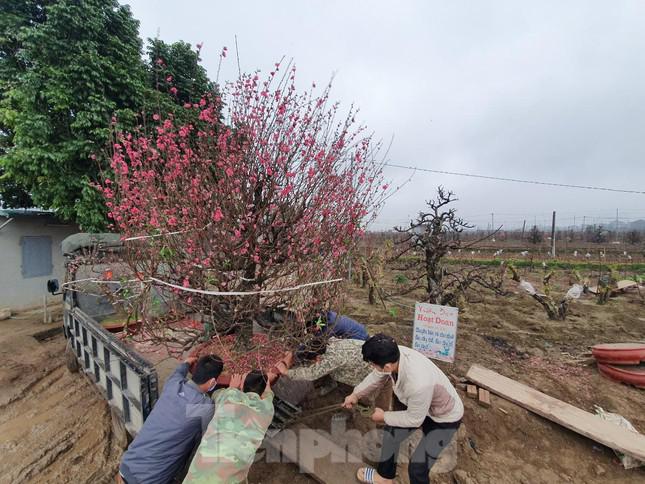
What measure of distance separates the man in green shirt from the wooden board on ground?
0.76 metres

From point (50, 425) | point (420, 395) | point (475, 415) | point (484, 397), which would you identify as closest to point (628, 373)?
point (484, 397)

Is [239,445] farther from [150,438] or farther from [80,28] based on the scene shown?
[80,28]

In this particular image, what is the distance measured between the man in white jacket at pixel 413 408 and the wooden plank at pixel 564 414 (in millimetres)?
1651

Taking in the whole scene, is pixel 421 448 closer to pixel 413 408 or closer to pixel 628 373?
pixel 413 408

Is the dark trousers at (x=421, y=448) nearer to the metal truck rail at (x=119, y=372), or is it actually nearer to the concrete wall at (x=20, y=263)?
the metal truck rail at (x=119, y=372)

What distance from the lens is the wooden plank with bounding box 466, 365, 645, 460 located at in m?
2.69

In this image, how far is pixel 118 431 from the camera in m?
A: 2.97

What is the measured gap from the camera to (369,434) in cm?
295

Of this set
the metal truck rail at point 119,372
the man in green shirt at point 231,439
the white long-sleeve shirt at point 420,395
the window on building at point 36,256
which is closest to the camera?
the man in green shirt at point 231,439

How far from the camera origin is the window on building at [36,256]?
312 inches

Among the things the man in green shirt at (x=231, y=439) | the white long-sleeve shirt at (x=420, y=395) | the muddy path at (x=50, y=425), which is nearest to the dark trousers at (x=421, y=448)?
the white long-sleeve shirt at (x=420, y=395)

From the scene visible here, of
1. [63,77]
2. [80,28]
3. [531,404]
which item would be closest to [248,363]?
[531,404]

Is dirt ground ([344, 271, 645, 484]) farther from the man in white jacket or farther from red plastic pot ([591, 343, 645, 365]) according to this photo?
the man in white jacket

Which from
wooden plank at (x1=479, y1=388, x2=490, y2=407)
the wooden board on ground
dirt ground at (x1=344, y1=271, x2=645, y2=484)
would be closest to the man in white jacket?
the wooden board on ground
